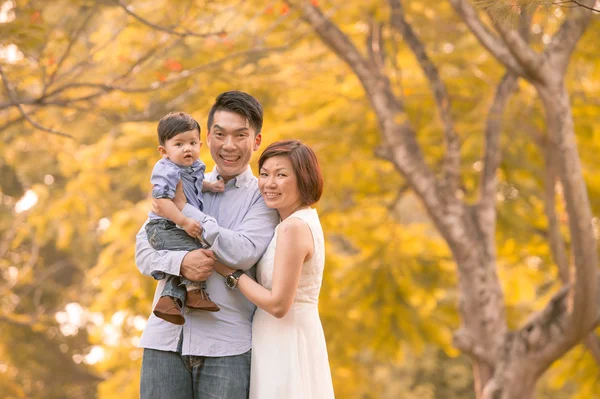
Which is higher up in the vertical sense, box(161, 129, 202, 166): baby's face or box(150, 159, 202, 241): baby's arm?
box(161, 129, 202, 166): baby's face

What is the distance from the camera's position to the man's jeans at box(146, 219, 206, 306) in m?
2.77

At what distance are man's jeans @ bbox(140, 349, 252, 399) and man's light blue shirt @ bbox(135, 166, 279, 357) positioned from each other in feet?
0.11

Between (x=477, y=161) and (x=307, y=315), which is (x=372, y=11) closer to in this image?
(x=477, y=161)

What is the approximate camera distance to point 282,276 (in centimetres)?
280

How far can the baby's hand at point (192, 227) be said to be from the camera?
2773 mm

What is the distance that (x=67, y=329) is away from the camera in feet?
52.4

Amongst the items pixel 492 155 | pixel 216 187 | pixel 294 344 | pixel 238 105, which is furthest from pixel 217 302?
pixel 492 155

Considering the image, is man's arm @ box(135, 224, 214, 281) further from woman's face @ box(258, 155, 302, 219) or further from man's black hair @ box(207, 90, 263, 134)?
man's black hair @ box(207, 90, 263, 134)

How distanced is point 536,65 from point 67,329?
496 inches

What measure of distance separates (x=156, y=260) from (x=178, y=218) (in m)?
0.17

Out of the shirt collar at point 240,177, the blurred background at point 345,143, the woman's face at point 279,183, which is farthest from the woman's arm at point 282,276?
the blurred background at point 345,143

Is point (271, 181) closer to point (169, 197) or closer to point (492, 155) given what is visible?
point (169, 197)

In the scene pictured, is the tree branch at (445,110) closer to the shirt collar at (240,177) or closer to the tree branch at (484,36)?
the tree branch at (484,36)

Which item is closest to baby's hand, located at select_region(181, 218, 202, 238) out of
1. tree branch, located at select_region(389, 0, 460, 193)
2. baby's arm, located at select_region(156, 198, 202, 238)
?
baby's arm, located at select_region(156, 198, 202, 238)
